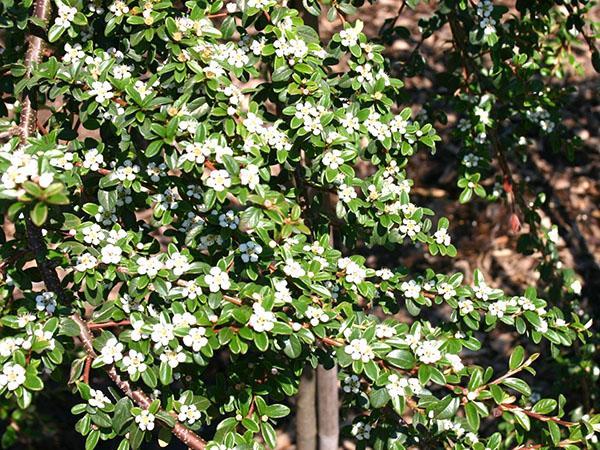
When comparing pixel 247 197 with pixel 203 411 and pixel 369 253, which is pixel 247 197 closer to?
pixel 203 411

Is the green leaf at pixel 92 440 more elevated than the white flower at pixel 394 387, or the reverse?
the white flower at pixel 394 387

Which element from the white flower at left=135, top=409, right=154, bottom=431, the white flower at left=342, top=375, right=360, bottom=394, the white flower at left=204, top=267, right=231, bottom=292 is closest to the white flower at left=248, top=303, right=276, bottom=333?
the white flower at left=204, top=267, right=231, bottom=292

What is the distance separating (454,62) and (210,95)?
1.16m

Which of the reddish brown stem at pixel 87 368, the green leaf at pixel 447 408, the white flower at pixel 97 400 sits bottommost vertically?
the white flower at pixel 97 400

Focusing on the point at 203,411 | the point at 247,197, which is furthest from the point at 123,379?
the point at 247,197

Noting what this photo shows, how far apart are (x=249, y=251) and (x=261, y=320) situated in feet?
0.59

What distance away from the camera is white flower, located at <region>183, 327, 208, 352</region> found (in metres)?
1.50

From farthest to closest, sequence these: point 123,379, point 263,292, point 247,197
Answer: point 123,379 < point 263,292 < point 247,197

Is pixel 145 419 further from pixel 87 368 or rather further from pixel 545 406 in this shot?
pixel 545 406

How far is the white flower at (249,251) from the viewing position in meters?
1.58

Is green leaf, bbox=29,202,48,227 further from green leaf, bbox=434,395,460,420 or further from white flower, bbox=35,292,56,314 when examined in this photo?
green leaf, bbox=434,395,460,420

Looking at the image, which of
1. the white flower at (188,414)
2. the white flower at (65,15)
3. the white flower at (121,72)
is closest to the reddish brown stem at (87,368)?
the white flower at (188,414)

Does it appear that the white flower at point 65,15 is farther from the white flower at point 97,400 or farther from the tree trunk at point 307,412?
the tree trunk at point 307,412

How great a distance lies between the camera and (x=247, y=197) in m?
1.38
